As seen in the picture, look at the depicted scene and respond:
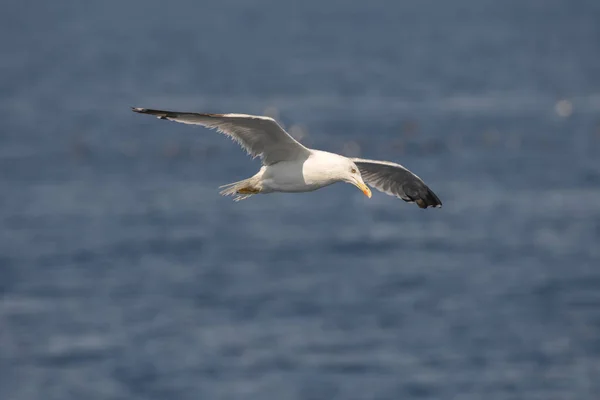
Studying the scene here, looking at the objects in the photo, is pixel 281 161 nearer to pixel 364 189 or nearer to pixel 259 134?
pixel 259 134

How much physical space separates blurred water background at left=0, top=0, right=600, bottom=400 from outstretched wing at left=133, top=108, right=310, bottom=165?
847 centimetres

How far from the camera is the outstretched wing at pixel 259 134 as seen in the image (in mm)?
15070

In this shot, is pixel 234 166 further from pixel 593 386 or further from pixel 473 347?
pixel 593 386

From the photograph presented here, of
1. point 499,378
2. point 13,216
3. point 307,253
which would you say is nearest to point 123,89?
point 13,216

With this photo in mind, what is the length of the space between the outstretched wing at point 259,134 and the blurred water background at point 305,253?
333 inches

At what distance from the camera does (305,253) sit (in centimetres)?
3153

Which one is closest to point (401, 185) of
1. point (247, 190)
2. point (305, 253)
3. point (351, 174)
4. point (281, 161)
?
point (351, 174)

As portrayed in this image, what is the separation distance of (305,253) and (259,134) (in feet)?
52.5

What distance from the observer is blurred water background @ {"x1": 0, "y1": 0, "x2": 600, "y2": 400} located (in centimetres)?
2461

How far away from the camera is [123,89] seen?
216ft

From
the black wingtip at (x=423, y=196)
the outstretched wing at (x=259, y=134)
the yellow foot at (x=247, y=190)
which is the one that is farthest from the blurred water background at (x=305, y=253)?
the outstretched wing at (x=259, y=134)

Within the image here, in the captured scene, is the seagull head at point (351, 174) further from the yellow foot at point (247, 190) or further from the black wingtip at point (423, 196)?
the black wingtip at point (423, 196)

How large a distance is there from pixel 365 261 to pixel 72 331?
7.21 metres

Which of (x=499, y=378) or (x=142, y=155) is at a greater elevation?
(x=142, y=155)
